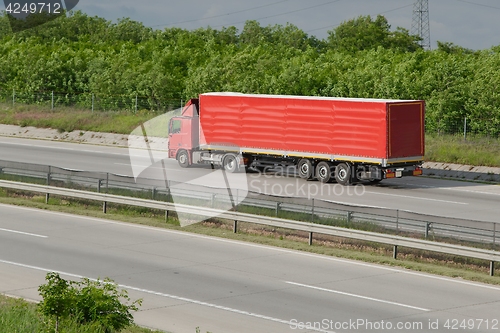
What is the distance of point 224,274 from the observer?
17922 millimetres

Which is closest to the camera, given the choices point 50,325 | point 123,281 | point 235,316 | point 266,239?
point 50,325

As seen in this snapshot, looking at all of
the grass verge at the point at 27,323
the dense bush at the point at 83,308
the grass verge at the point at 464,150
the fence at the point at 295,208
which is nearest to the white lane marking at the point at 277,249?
the fence at the point at 295,208

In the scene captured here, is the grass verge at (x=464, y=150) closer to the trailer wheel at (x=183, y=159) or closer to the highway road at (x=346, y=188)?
the highway road at (x=346, y=188)

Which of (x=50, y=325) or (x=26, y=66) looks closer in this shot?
(x=50, y=325)

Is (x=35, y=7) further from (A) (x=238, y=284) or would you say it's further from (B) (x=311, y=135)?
(A) (x=238, y=284)

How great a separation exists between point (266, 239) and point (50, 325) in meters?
10.5

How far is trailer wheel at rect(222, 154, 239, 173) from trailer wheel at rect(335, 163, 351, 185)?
4981 mm

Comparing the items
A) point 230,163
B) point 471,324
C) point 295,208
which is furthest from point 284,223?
point 230,163

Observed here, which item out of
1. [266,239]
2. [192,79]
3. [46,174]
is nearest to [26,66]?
[192,79]

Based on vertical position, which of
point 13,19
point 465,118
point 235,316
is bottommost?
point 235,316

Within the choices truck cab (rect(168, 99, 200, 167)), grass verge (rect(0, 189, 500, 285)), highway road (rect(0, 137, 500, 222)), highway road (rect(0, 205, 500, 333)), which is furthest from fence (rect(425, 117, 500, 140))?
highway road (rect(0, 205, 500, 333))

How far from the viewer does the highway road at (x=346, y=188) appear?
1123 inches

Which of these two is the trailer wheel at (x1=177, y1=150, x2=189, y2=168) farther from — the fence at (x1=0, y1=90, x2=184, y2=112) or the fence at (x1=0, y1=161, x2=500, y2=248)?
the fence at (x1=0, y1=90, x2=184, y2=112)

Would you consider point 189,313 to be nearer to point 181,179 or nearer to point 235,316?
point 235,316
